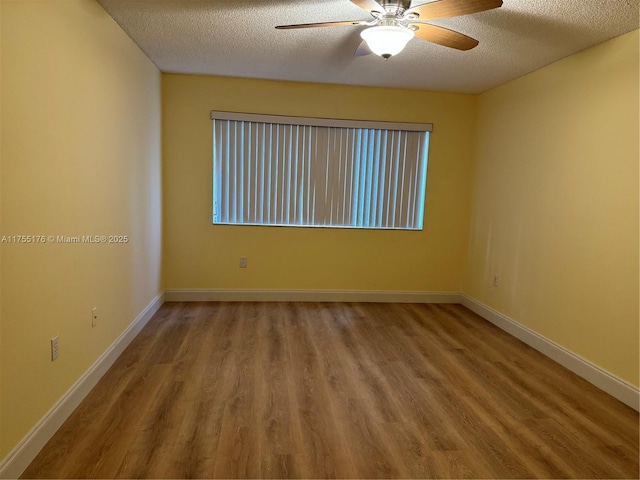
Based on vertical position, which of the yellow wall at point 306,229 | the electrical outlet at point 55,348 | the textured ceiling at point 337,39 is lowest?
the electrical outlet at point 55,348

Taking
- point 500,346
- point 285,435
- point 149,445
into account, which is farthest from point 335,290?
point 149,445

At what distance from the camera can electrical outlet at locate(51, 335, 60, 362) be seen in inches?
76.5

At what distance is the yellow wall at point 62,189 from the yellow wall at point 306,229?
3.01 feet

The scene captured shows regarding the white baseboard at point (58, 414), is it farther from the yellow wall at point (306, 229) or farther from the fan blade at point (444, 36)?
the fan blade at point (444, 36)

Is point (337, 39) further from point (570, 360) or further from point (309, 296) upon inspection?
point (570, 360)

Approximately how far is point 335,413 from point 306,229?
2.42 m

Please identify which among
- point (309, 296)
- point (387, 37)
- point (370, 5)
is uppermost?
point (370, 5)

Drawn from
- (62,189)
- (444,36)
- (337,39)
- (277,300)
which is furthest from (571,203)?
(62,189)

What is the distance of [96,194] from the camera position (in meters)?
2.40

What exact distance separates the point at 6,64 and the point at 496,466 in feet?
8.99

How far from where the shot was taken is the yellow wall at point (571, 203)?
8.27ft

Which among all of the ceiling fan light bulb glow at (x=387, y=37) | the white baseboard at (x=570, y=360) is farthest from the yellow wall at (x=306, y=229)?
the ceiling fan light bulb glow at (x=387, y=37)

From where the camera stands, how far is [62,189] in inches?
78.3

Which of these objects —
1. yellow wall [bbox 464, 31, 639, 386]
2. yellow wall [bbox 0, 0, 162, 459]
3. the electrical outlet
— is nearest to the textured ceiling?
yellow wall [bbox 464, 31, 639, 386]
